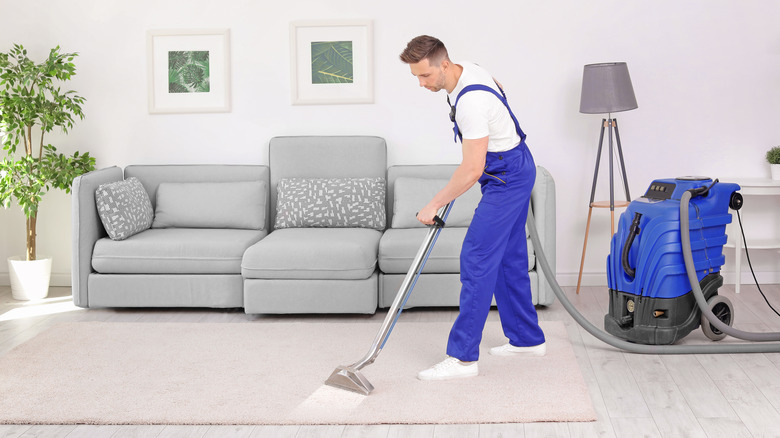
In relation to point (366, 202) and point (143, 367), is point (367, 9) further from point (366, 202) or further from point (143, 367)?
point (143, 367)

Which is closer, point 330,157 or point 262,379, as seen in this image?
point 262,379

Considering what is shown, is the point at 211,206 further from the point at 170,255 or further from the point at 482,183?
the point at 482,183

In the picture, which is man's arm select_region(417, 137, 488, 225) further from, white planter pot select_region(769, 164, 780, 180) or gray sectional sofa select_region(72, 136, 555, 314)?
white planter pot select_region(769, 164, 780, 180)

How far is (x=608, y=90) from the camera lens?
428 cm

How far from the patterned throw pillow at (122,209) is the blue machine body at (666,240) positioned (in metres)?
2.43

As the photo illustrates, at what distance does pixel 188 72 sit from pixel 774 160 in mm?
3392

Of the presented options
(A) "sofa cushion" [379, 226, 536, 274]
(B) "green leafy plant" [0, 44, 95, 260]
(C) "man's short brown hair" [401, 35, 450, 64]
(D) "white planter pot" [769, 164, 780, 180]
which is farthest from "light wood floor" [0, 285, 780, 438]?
(C) "man's short brown hair" [401, 35, 450, 64]

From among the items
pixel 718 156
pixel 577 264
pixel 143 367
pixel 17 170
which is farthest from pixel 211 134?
pixel 718 156

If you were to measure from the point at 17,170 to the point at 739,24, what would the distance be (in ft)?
13.5

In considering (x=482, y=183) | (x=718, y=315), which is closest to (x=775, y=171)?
(x=718, y=315)

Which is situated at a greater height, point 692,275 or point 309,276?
point 692,275

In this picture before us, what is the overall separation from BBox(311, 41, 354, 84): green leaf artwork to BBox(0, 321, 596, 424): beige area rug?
5.27 ft

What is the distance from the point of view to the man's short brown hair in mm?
2820

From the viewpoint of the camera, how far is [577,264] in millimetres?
4797
